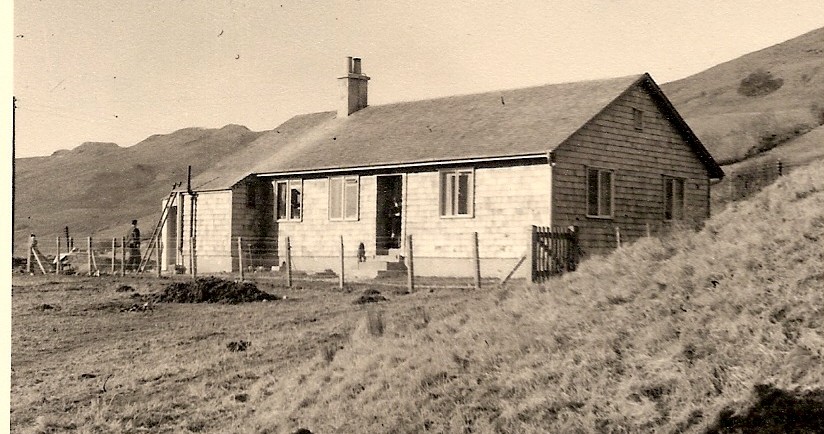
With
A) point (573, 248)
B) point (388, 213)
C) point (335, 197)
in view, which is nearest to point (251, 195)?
point (335, 197)

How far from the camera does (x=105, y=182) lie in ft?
267

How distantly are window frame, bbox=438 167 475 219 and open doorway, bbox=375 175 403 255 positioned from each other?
1.75 metres

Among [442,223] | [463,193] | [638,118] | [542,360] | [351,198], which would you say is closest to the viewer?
[542,360]

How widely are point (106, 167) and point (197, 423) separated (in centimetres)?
8291

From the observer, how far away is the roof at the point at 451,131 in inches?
822

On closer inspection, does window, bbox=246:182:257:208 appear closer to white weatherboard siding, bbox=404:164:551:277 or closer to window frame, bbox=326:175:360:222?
window frame, bbox=326:175:360:222

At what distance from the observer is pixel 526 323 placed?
9.39 m

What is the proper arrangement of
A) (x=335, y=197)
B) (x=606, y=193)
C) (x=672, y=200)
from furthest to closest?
(x=335, y=197), (x=672, y=200), (x=606, y=193)

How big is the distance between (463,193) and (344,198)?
4117 millimetres

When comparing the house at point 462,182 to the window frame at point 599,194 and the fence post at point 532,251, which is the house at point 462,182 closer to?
the window frame at point 599,194

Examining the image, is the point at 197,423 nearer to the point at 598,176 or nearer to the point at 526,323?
the point at 526,323

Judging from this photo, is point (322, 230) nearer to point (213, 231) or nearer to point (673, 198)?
point (213, 231)

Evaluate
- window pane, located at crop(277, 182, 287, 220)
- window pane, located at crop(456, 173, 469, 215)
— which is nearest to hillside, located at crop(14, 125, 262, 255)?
window pane, located at crop(277, 182, 287, 220)

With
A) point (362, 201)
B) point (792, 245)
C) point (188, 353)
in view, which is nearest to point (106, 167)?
point (362, 201)
